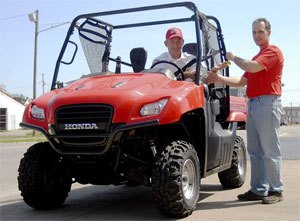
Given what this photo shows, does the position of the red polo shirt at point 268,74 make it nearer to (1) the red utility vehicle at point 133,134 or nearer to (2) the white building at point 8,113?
(1) the red utility vehicle at point 133,134

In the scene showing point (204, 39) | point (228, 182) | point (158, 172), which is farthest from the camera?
point (228, 182)

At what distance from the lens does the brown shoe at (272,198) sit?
5.76 metres

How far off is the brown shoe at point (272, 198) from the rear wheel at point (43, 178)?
2.31 meters

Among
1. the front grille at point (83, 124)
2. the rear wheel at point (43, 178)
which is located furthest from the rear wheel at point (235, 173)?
the front grille at point (83, 124)

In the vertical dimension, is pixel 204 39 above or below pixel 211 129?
above

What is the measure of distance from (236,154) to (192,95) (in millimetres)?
2406

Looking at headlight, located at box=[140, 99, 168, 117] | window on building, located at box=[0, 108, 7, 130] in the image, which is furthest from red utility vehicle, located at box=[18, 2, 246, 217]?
window on building, located at box=[0, 108, 7, 130]

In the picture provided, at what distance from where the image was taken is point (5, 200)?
21.8ft

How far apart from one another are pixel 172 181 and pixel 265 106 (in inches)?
72.4

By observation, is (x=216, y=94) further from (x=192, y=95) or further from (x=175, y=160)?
(x=175, y=160)

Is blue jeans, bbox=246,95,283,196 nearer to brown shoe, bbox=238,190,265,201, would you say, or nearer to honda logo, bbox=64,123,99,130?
brown shoe, bbox=238,190,265,201

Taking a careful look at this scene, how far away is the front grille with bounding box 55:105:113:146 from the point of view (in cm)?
487

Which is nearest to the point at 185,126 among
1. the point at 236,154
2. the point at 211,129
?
the point at 211,129

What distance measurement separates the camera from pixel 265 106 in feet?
19.5
